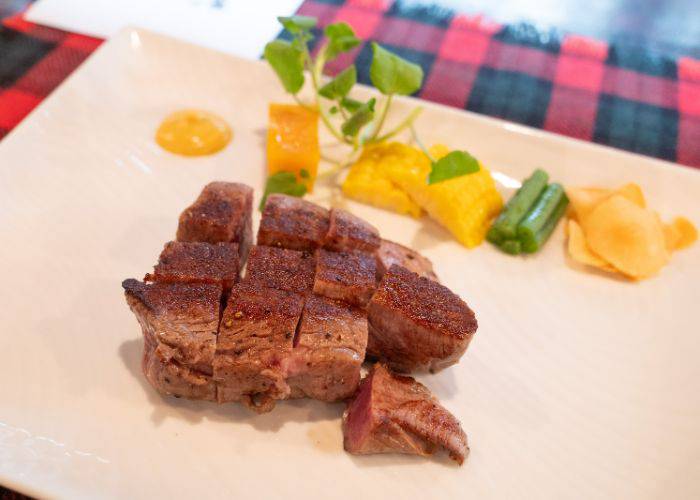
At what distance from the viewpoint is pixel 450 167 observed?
3.91 metres

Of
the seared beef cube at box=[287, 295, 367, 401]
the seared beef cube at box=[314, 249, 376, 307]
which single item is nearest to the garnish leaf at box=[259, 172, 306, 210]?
the seared beef cube at box=[314, 249, 376, 307]

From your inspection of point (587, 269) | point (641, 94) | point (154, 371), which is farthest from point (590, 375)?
point (641, 94)

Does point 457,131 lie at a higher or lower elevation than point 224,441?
higher

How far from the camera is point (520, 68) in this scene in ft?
19.9

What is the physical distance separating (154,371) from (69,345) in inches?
26.8

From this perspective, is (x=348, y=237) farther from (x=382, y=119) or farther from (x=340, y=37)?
(x=340, y=37)

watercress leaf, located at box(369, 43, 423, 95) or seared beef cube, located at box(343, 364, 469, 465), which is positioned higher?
watercress leaf, located at box(369, 43, 423, 95)

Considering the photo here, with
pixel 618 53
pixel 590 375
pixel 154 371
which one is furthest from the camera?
pixel 618 53

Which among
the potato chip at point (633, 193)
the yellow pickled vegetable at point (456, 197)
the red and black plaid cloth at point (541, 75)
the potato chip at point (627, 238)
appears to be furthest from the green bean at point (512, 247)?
the red and black plaid cloth at point (541, 75)

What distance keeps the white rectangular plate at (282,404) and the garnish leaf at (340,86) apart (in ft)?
2.17

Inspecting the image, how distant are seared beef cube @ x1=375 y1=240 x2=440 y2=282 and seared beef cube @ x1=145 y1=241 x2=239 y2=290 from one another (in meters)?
0.83

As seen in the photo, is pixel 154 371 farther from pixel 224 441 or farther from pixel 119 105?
pixel 119 105

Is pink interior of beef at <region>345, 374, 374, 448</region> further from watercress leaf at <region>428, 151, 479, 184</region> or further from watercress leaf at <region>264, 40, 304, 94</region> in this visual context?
watercress leaf at <region>264, 40, 304, 94</region>

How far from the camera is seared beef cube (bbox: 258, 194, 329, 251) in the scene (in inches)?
135
